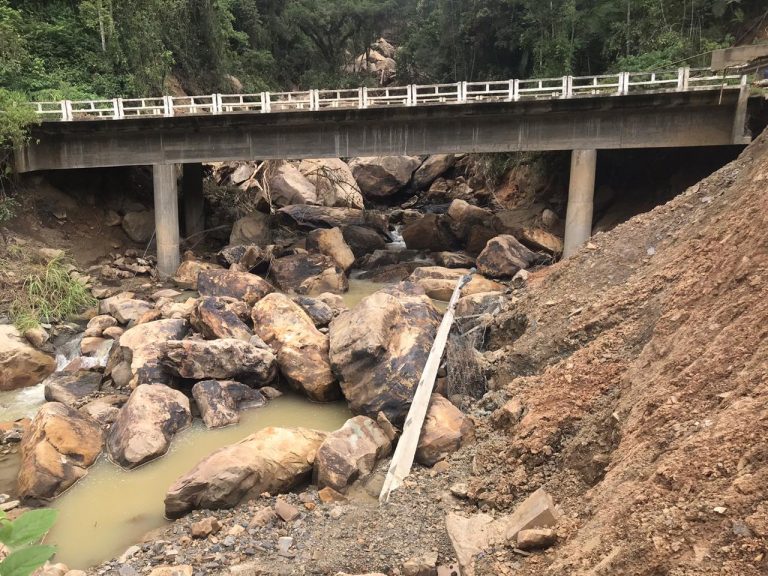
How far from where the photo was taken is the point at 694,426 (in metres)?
5.28

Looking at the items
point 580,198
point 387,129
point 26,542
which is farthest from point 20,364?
point 580,198

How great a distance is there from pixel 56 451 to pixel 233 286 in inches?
367

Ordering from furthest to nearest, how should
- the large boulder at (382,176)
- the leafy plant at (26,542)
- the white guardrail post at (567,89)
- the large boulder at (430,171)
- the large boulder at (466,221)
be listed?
the large boulder at (430,171) < the large boulder at (382,176) < the large boulder at (466,221) < the white guardrail post at (567,89) < the leafy plant at (26,542)

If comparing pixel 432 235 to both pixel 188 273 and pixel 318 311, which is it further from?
pixel 318 311

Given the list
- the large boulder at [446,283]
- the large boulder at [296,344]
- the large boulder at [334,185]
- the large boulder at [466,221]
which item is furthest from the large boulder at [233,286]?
the large boulder at [334,185]

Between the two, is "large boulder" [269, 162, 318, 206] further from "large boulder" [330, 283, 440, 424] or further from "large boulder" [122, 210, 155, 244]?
"large boulder" [330, 283, 440, 424]

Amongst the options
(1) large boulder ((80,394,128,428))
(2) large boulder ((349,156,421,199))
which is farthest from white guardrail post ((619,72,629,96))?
(1) large boulder ((80,394,128,428))

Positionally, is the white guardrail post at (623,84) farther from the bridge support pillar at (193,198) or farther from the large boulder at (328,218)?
the bridge support pillar at (193,198)

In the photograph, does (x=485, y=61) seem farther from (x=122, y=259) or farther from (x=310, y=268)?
(x=122, y=259)

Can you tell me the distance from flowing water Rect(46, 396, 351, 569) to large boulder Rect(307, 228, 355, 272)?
1198cm

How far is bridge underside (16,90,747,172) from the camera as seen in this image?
21.9m

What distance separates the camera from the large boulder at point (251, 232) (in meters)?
26.6

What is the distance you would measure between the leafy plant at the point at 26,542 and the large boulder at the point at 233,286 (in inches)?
667

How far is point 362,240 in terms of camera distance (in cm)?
2744
